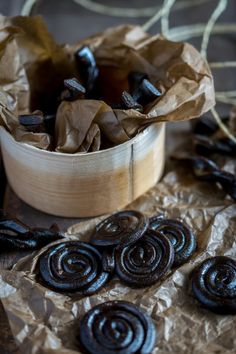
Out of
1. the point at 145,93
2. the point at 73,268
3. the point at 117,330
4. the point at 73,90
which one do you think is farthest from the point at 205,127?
the point at 117,330

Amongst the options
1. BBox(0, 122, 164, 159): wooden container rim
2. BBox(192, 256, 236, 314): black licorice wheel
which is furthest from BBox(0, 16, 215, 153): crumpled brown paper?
BBox(192, 256, 236, 314): black licorice wheel

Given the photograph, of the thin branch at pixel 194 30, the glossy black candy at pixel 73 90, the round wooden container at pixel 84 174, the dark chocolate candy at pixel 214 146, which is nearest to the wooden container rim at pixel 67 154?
the round wooden container at pixel 84 174

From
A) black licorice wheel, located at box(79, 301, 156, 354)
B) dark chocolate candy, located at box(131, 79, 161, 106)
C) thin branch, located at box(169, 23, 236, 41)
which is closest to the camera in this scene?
black licorice wheel, located at box(79, 301, 156, 354)

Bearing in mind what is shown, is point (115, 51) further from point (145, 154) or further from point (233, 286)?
point (233, 286)

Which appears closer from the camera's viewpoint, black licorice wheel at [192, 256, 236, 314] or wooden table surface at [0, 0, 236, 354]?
black licorice wheel at [192, 256, 236, 314]

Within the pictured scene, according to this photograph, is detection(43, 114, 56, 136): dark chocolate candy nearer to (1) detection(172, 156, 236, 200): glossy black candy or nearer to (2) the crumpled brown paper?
(2) the crumpled brown paper

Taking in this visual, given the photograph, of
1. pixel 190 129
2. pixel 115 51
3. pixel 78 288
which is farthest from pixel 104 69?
pixel 78 288

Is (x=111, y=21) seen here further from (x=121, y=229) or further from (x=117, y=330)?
(x=117, y=330)
